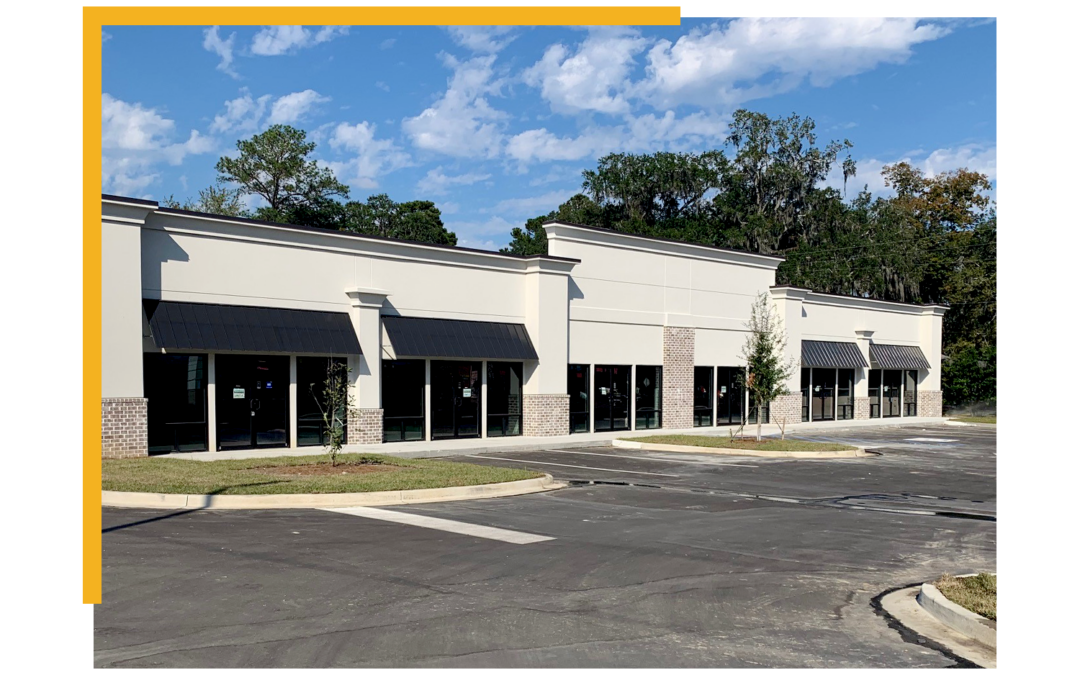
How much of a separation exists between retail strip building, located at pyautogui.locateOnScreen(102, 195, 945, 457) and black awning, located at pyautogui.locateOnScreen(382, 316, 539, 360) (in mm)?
60

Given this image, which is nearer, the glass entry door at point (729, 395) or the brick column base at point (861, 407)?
the glass entry door at point (729, 395)

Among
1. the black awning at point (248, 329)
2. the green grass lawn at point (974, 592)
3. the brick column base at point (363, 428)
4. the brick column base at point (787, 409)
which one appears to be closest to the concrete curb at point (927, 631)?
the green grass lawn at point (974, 592)

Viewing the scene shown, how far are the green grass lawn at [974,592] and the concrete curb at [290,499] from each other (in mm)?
8747

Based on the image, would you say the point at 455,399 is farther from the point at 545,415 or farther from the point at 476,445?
the point at 545,415

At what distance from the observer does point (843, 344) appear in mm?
42500

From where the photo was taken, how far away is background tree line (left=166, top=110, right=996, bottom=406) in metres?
57.7

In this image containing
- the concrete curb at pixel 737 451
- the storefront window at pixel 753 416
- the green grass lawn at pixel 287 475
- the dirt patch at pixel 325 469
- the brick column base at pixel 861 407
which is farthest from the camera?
the brick column base at pixel 861 407

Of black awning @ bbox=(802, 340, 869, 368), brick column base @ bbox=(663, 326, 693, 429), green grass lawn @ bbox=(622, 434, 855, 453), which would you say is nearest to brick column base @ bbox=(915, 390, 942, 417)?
black awning @ bbox=(802, 340, 869, 368)

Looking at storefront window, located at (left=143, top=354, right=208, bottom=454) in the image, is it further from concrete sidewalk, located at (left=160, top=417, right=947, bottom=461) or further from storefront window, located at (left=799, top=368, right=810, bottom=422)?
storefront window, located at (left=799, top=368, right=810, bottom=422)

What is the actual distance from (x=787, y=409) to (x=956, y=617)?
103ft

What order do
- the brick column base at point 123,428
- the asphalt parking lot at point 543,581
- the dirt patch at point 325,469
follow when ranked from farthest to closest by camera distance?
the brick column base at point 123,428, the dirt patch at point 325,469, the asphalt parking lot at point 543,581

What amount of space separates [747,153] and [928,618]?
200ft

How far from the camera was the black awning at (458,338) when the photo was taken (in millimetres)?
25328

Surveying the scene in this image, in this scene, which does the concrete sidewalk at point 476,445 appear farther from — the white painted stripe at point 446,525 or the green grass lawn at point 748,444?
the white painted stripe at point 446,525
